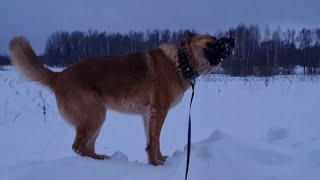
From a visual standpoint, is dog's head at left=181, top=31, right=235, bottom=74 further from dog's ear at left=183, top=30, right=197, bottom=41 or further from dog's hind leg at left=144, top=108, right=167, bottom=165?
dog's hind leg at left=144, top=108, right=167, bottom=165

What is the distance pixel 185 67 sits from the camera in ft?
16.1

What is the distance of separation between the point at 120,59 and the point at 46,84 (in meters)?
0.98

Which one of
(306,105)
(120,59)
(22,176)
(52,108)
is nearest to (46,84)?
(120,59)

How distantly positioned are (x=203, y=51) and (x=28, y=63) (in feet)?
7.32

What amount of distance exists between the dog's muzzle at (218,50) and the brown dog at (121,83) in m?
0.01

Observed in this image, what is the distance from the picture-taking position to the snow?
3.47 meters

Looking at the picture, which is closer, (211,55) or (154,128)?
(154,128)

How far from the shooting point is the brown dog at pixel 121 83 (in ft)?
14.7

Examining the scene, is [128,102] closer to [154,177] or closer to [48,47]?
[154,177]

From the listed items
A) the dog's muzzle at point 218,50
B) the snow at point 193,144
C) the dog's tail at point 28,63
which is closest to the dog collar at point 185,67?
the dog's muzzle at point 218,50

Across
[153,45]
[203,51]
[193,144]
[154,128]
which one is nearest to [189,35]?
[203,51]

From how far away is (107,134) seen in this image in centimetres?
704

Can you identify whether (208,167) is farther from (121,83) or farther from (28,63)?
(28,63)

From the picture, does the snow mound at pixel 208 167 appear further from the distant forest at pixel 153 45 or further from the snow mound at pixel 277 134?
the distant forest at pixel 153 45
